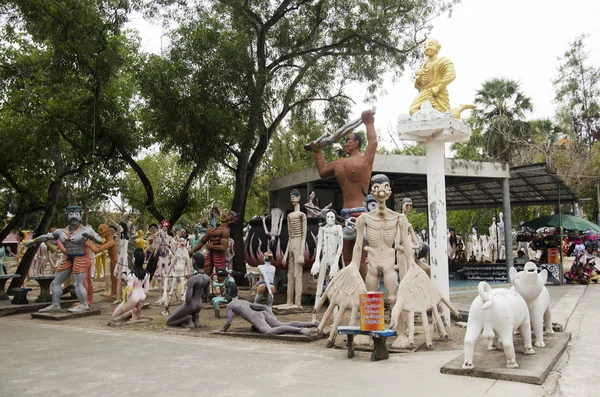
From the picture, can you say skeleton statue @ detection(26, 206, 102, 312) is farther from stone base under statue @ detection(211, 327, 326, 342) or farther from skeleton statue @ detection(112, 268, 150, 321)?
stone base under statue @ detection(211, 327, 326, 342)

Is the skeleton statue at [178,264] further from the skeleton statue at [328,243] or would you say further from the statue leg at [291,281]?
→ the skeleton statue at [328,243]

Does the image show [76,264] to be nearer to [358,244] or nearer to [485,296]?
[358,244]

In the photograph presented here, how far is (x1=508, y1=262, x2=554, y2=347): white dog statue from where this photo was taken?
5398mm

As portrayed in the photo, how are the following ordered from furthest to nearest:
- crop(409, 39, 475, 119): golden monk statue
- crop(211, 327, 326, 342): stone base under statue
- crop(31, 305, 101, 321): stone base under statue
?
crop(31, 305, 101, 321): stone base under statue → crop(409, 39, 475, 119): golden monk statue → crop(211, 327, 326, 342): stone base under statue

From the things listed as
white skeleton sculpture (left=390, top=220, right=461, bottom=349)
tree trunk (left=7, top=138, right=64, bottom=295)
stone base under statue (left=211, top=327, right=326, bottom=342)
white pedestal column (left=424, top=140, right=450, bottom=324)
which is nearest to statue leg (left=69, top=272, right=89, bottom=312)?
stone base under statue (left=211, top=327, right=326, bottom=342)

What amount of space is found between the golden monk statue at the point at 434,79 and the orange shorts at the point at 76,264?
6942 mm

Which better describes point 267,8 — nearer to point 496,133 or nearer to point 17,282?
point 17,282

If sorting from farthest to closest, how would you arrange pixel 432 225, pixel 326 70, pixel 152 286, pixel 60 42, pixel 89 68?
pixel 152 286 < pixel 326 70 < pixel 89 68 < pixel 60 42 < pixel 432 225

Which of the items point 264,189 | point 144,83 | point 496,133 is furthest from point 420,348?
point 496,133

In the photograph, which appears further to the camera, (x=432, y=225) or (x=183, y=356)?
(x=432, y=225)

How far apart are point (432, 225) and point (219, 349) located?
3.51 m

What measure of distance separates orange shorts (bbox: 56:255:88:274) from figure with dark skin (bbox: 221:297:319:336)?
4018 millimetres

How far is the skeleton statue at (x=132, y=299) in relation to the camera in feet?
28.7

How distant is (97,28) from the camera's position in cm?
1170
